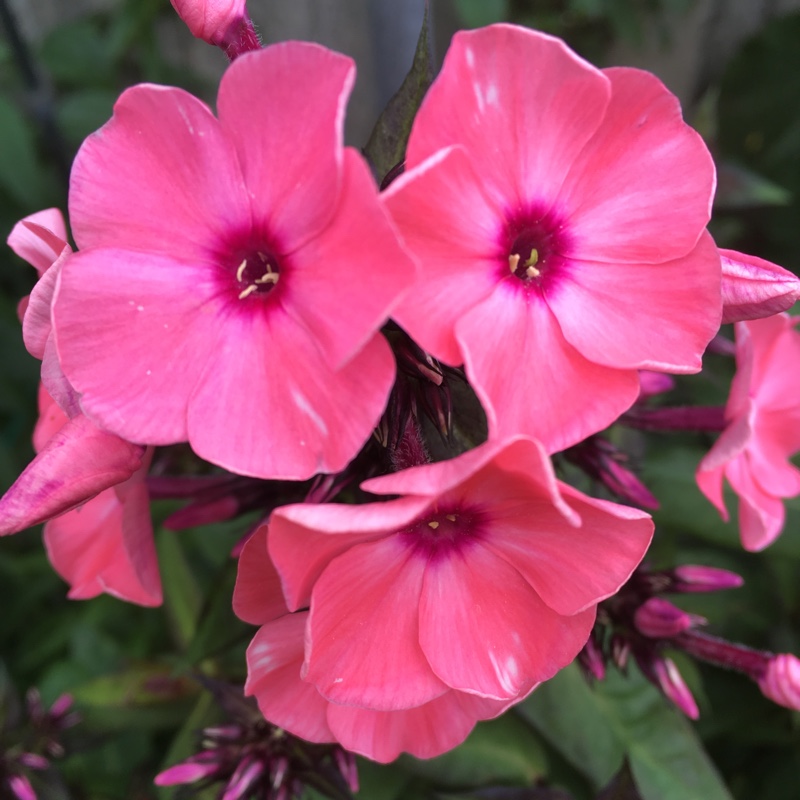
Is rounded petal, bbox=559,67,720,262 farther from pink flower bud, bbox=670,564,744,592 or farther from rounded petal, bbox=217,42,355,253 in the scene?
pink flower bud, bbox=670,564,744,592

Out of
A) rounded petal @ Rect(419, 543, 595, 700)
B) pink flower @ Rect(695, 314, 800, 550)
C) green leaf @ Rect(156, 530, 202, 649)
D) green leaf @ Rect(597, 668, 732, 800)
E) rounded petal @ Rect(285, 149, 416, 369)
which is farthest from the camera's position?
green leaf @ Rect(156, 530, 202, 649)

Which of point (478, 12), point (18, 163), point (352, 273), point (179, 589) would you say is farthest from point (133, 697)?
point (478, 12)


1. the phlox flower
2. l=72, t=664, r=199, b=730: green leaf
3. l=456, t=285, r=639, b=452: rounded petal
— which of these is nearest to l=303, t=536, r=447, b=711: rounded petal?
the phlox flower

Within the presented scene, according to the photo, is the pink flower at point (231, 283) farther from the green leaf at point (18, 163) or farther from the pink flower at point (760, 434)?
the green leaf at point (18, 163)

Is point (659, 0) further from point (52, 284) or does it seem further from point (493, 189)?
point (52, 284)

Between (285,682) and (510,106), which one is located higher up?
(510,106)

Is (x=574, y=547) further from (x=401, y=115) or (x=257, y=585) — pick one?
(x=401, y=115)

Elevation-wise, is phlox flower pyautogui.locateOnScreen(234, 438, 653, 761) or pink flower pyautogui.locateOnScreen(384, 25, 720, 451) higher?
pink flower pyautogui.locateOnScreen(384, 25, 720, 451)

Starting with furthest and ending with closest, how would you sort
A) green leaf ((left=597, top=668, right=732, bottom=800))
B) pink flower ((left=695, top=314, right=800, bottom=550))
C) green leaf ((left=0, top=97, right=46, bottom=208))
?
green leaf ((left=0, top=97, right=46, bottom=208)) < green leaf ((left=597, top=668, right=732, bottom=800)) < pink flower ((left=695, top=314, right=800, bottom=550))
